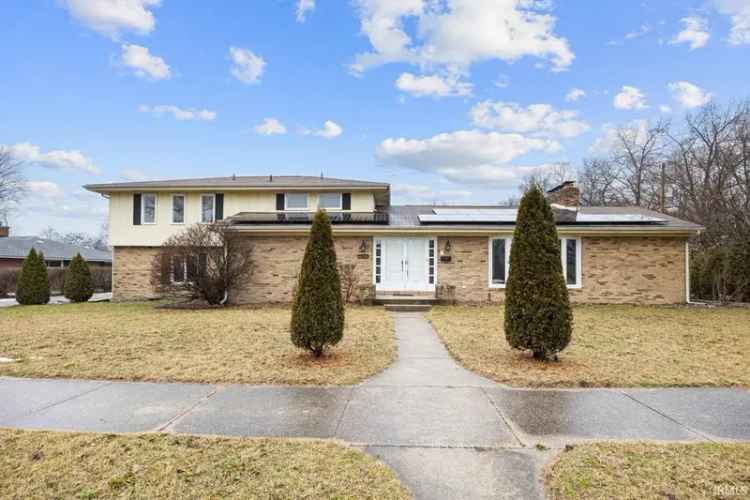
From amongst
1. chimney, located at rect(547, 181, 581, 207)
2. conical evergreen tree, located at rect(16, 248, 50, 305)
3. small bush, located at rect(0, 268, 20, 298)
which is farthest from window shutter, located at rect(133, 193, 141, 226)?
chimney, located at rect(547, 181, 581, 207)

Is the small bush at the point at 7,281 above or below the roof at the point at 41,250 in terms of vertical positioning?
below

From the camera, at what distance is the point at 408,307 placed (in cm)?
1269

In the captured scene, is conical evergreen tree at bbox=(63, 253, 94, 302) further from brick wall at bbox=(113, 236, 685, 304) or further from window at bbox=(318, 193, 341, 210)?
window at bbox=(318, 193, 341, 210)

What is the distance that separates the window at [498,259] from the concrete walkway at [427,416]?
30.1 ft

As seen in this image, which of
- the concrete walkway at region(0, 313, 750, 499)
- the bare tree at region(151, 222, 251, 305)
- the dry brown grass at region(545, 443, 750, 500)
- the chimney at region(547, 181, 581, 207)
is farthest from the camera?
the chimney at region(547, 181, 581, 207)

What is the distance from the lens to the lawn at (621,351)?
524 cm

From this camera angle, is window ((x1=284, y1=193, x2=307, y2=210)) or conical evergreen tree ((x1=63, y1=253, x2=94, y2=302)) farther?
window ((x1=284, y1=193, x2=307, y2=210))

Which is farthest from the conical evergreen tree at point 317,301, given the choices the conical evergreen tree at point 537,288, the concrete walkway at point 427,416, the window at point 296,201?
the window at point 296,201

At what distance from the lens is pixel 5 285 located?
21594 millimetres

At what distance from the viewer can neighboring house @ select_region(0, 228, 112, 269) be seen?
1159 inches

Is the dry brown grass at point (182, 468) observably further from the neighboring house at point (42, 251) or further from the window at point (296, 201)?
the neighboring house at point (42, 251)

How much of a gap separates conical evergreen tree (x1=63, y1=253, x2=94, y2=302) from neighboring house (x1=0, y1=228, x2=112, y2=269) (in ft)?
49.2

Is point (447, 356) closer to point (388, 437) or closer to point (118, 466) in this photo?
point (388, 437)

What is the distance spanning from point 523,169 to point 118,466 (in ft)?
138
